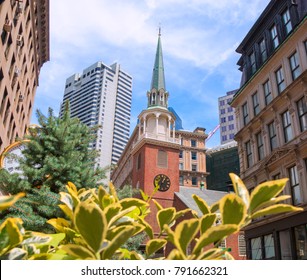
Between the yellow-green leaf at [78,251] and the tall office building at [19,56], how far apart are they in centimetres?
2299

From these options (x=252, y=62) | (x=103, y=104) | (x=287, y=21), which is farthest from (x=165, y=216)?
(x=103, y=104)

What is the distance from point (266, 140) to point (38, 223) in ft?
59.2

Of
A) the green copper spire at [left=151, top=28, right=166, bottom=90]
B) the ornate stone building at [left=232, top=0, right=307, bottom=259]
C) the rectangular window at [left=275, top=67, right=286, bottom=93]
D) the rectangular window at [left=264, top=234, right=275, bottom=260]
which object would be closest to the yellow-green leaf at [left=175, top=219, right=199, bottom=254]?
the ornate stone building at [left=232, top=0, right=307, bottom=259]

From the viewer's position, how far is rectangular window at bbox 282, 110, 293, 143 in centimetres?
1979

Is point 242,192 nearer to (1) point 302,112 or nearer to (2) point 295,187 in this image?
(2) point 295,187

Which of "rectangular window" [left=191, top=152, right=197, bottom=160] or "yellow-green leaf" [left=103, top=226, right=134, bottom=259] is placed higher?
"rectangular window" [left=191, top=152, right=197, bottom=160]

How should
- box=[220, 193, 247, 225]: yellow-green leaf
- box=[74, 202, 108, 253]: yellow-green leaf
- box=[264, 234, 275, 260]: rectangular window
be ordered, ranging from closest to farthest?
box=[74, 202, 108, 253]: yellow-green leaf, box=[220, 193, 247, 225]: yellow-green leaf, box=[264, 234, 275, 260]: rectangular window

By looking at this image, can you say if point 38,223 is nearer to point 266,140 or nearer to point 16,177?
point 16,177

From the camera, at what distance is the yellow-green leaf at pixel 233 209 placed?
3.71 feet

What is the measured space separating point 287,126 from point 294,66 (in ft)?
13.5

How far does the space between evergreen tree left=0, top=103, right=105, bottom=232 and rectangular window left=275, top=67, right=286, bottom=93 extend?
15.1m

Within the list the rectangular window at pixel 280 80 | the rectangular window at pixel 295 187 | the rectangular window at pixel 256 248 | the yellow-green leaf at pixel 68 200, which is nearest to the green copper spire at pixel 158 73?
the rectangular window at pixel 280 80


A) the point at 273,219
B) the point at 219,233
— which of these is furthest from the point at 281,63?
the point at 219,233

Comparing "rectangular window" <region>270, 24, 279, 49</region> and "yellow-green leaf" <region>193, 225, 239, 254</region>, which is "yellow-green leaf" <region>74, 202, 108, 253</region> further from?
"rectangular window" <region>270, 24, 279, 49</region>
